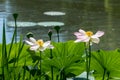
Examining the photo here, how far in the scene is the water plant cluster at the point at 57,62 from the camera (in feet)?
4.42

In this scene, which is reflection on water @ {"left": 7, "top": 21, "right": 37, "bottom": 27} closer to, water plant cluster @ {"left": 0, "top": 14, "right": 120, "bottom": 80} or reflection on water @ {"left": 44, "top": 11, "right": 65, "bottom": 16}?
reflection on water @ {"left": 44, "top": 11, "right": 65, "bottom": 16}

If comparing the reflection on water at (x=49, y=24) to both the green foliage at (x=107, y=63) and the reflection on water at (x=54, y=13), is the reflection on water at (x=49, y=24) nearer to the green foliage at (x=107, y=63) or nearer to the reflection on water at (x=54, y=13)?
the reflection on water at (x=54, y=13)

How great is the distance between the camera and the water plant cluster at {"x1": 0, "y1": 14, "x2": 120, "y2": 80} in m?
1.35

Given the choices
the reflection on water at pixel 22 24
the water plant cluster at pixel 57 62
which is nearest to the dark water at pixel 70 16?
the reflection on water at pixel 22 24

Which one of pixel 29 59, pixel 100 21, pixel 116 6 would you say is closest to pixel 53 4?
pixel 116 6

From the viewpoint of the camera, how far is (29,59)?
1460 millimetres

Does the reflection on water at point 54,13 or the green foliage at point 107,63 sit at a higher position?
the green foliage at point 107,63

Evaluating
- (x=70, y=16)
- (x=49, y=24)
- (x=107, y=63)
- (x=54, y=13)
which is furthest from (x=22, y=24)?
(x=107, y=63)

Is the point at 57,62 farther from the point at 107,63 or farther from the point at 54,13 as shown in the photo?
the point at 54,13

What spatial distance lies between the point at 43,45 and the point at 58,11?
7222 millimetres

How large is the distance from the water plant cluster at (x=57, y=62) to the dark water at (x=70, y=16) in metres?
A: 3.64

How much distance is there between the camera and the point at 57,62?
52.8 inches

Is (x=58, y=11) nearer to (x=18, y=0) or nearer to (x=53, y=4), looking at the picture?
(x=53, y=4)

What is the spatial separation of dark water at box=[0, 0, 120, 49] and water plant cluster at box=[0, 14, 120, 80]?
364cm
